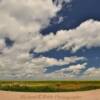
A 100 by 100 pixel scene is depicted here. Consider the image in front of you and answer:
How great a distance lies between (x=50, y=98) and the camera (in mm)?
14523

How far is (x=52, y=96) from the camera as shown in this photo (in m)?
14.6

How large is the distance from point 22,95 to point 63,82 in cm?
201

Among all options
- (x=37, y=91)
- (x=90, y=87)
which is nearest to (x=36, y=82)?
(x=37, y=91)

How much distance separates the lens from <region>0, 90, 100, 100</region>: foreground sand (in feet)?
47.4

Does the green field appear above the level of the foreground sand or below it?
above

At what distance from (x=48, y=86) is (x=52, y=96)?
23.1 inches

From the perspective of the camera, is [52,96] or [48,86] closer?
[52,96]

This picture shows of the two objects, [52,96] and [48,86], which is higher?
[48,86]

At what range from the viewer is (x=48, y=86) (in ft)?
49.3

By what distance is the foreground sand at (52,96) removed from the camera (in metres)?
14.4

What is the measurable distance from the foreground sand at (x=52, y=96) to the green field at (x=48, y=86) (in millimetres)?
236

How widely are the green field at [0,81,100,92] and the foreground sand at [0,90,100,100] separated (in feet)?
0.77

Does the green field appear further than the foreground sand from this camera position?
Yes

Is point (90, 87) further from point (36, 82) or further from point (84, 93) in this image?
point (36, 82)
